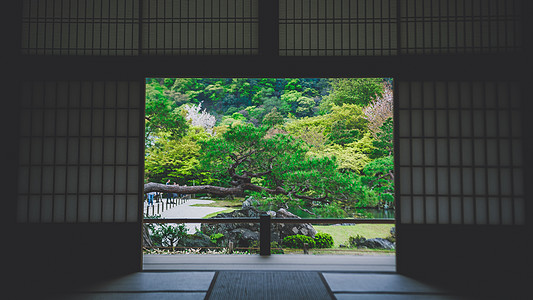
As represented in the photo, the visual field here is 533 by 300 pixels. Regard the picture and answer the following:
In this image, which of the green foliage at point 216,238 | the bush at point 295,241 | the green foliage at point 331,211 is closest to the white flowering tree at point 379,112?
the green foliage at point 331,211

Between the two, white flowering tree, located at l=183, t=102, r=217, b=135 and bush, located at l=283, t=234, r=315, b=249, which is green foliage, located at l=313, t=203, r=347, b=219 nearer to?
bush, located at l=283, t=234, r=315, b=249

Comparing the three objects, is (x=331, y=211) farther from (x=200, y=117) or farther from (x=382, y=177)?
(x=200, y=117)

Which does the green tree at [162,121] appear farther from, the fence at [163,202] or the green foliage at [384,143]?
the green foliage at [384,143]

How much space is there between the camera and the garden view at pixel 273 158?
8.12 meters
